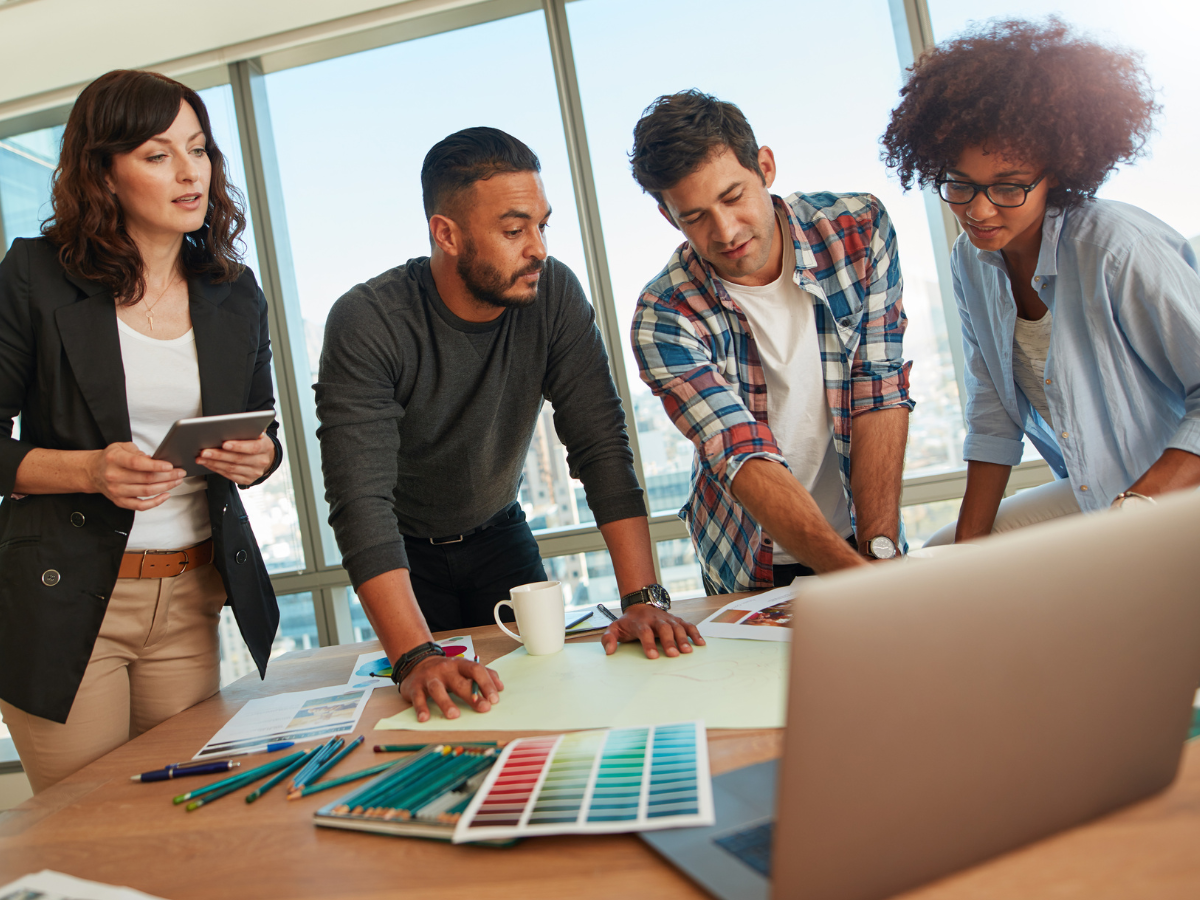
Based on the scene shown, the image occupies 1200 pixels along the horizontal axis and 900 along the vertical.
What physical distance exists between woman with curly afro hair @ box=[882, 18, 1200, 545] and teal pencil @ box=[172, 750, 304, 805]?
1334 millimetres

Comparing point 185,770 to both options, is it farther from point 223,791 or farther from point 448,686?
point 448,686

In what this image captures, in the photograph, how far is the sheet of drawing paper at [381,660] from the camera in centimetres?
139

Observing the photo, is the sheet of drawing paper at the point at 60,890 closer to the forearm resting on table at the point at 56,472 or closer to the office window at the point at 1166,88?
the forearm resting on table at the point at 56,472

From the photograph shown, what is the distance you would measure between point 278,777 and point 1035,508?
1.59 meters

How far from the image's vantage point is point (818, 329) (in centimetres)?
181

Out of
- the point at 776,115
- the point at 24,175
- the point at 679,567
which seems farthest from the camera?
the point at 24,175

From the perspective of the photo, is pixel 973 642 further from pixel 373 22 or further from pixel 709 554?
pixel 373 22

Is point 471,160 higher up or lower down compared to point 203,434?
higher up

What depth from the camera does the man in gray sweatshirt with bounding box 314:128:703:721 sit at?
153cm

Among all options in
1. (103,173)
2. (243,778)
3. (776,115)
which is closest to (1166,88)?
(776,115)

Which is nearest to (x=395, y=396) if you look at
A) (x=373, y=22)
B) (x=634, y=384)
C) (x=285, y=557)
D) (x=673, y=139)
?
(x=673, y=139)

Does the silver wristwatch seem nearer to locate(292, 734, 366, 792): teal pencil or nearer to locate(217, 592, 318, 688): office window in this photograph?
locate(292, 734, 366, 792): teal pencil

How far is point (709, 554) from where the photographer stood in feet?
6.35

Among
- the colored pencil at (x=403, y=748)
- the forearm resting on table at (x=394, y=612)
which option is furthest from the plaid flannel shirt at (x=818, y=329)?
the colored pencil at (x=403, y=748)
